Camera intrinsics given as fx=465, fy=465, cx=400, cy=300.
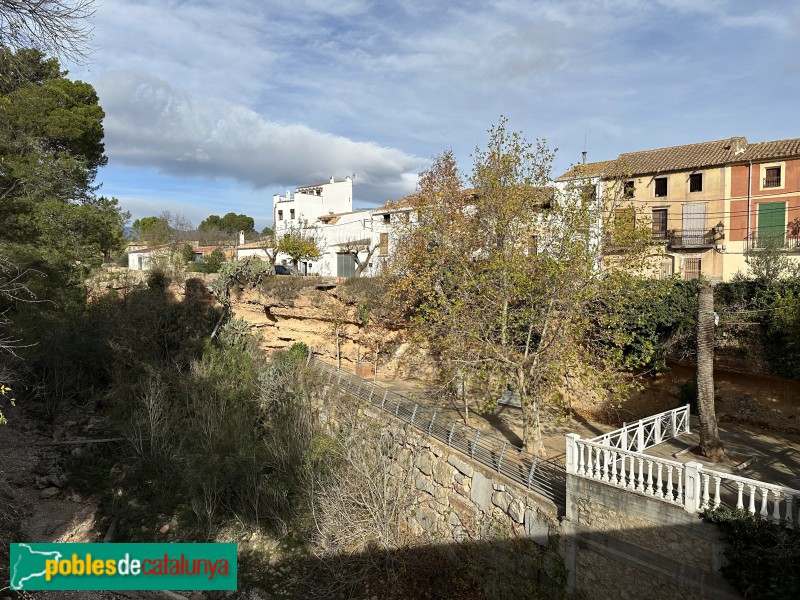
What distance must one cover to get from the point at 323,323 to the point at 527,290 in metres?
14.9

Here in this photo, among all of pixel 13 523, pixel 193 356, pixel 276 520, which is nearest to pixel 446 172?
pixel 193 356

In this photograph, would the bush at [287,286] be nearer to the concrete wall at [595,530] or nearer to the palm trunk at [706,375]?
the concrete wall at [595,530]

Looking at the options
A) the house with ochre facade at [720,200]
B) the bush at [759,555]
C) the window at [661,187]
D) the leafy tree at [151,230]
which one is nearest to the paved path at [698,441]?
the bush at [759,555]

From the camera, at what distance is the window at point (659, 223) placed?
85.1 ft

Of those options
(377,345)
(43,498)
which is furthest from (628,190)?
(43,498)

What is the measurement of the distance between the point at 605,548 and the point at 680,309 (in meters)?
9.81

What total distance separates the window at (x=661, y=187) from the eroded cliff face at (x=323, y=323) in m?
16.6

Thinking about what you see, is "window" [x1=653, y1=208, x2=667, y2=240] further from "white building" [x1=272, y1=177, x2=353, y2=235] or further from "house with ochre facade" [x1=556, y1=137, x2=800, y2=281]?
"white building" [x1=272, y1=177, x2=353, y2=235]

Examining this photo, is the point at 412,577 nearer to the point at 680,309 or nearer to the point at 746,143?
the point at 680,309

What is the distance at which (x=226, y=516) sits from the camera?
14297 mm

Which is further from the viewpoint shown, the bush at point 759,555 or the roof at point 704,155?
the roof at point 704,155

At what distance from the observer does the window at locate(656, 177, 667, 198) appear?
85.0 feet

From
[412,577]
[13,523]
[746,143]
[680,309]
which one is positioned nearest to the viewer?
[412,577]

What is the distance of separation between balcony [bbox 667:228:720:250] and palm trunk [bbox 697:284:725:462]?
16158mm
